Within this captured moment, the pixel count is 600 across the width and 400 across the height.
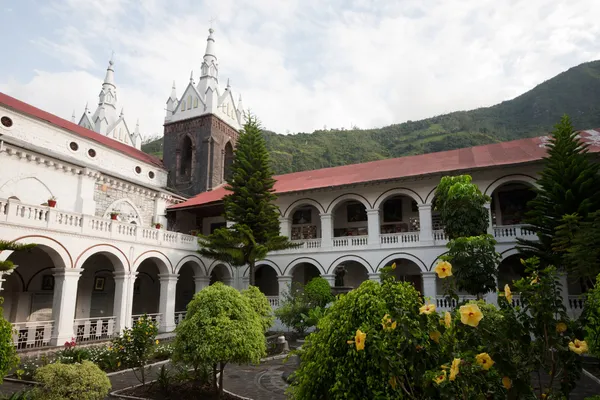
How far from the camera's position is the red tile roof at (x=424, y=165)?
47.4 ft

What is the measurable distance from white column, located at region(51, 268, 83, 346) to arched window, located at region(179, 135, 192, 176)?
13472 mm

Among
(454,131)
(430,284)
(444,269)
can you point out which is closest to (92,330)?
(430,284)

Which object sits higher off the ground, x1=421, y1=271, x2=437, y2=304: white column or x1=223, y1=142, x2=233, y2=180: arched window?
x1=223, y1=142, x2=233, y2=180: arched window

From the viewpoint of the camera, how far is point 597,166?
1134 centimetres

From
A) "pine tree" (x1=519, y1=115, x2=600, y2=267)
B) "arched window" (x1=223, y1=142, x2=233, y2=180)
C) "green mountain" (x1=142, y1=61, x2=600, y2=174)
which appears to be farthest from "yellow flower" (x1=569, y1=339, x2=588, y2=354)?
"green mountain" (x1=142, y1=61, x2=600, y2=174)

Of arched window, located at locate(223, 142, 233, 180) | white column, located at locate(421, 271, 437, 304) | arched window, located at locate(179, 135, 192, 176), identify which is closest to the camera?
white column, located at locate(421, 271, 437, 304)

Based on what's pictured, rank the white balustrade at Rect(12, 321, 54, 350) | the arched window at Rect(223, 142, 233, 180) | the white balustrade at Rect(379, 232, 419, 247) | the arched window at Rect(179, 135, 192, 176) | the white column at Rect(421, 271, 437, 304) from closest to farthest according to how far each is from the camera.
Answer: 1. the white balustrade at Rect(12, 321, 54, 350)
2. the white column at Rect(421, 271, 437, 304)
3. the white balustrade at Rect(379, 232, 419, 247)
4. the arched window at Rect(179, 135, 192, 176)
5. the arched window at Rect(223, 142, 233, 180)

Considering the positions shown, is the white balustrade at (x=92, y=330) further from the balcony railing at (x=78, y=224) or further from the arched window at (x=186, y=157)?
the arched window at (x=186, y=157)

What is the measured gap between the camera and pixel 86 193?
15.5m

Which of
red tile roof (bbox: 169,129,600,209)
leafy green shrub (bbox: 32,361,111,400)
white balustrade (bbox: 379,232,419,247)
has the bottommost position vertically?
leafy green shrub (bbox: 32,361,111,400)

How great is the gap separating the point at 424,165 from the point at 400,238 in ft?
10.3

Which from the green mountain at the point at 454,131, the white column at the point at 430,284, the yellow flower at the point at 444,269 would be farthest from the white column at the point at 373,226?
the green mountain at the point at 454,131

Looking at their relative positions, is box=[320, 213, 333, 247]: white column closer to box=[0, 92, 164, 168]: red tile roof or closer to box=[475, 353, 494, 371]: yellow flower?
box=[0, 92, 164, 168]: red tile roof

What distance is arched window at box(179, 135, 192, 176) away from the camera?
24609 mm
